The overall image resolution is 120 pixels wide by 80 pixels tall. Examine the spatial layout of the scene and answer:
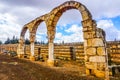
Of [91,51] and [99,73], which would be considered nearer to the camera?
[99,73]

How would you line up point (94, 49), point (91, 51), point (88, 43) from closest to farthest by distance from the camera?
1. point (94, 49)
2. point (91, 51)
3. point (88, 43)

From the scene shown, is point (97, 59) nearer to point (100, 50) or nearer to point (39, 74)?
point (100, 50)

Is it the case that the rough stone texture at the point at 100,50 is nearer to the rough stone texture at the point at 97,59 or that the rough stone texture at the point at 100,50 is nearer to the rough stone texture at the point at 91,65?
the rough stone texture at the point at 97,59

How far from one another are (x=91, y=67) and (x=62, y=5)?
5997 millimetres

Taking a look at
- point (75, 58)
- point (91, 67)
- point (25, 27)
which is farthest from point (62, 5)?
point (25, 27)

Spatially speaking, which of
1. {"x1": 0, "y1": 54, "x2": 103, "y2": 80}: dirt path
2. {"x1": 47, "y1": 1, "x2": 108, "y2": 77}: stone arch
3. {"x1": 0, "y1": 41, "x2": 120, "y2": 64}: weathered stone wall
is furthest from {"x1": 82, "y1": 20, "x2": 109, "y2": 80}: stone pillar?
{"x1": 0, "y1": 41, "x2": 120, "y2": 64}: weathered stone wall

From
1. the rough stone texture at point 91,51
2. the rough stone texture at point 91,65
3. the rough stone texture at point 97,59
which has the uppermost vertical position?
the rough stone texture at point 91,51

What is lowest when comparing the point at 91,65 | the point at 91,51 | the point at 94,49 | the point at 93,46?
the point at 91,65

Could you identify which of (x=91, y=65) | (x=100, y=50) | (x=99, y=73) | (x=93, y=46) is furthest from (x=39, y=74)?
(x=100, y=50)

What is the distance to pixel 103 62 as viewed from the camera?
11.1 metres

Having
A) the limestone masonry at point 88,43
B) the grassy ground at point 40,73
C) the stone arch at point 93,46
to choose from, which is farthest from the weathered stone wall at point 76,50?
the stone arch at point 93,46

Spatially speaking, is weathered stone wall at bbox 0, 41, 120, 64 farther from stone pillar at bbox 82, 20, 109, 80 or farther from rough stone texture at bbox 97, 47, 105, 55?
rough stone texture at bbox 97, 47, 105, 55

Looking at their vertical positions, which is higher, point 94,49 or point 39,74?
point 94,49

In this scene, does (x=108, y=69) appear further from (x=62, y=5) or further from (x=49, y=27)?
(x=49, y=27)
